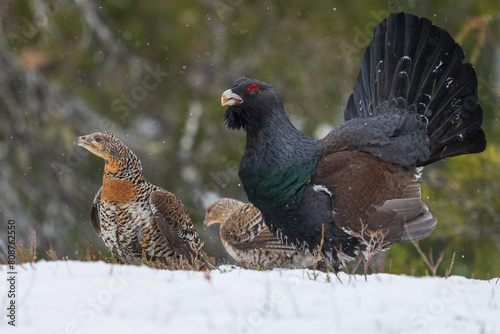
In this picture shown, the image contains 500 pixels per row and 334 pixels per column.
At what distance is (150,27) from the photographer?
840cm

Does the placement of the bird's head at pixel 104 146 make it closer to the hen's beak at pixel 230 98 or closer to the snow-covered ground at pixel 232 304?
the hen's beak at pixel 230 98

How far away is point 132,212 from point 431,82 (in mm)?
2655

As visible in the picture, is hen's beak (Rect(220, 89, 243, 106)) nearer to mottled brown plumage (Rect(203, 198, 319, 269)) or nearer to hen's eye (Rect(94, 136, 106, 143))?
hen's eye (Rect(94, 136, 106, 143))

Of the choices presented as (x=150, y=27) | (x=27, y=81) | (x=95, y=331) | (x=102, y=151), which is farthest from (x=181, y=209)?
(x=150, y=27)

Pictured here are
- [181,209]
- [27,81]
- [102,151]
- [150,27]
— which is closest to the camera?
[102,151]

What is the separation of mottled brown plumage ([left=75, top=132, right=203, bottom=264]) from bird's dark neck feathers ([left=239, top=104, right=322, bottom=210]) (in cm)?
68

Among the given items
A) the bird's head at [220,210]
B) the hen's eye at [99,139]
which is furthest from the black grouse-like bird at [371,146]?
the bird's head at [220,210]

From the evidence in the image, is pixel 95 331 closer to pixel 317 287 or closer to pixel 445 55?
pixel 317 287

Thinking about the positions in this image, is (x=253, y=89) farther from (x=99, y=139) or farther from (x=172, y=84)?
(x=172, y=84)

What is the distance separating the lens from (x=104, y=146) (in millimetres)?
4402

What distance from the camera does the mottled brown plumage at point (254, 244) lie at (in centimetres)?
510

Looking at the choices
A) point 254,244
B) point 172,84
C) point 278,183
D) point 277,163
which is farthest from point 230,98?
point 172,84

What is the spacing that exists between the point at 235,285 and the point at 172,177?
18.6 ft

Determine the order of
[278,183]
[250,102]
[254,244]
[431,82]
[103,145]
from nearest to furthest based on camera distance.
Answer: [278,183]
[250,102]
[103,145]
[431,82]
[254,244]
